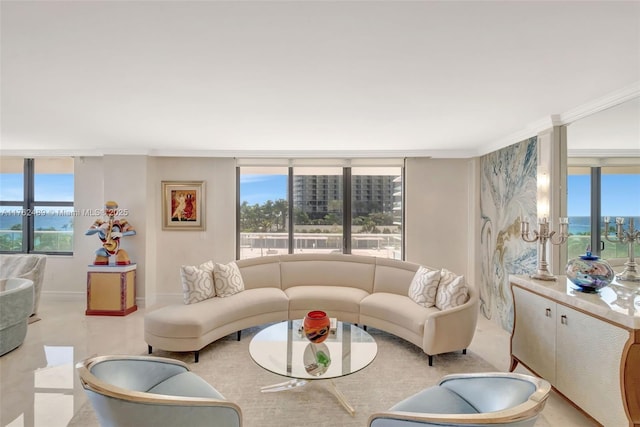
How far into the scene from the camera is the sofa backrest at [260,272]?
13.7 ft

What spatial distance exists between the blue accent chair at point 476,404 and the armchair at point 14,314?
3.79 metres

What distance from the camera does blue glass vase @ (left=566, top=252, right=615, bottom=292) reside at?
7.19 ft

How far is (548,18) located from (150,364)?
116 inches

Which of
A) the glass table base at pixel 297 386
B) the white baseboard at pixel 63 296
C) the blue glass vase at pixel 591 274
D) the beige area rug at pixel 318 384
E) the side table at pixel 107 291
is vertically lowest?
the beige area rug at pixel 318 384

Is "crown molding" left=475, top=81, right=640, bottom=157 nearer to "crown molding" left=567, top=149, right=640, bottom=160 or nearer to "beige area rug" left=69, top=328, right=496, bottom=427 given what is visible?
"crown molding" left=567, top=149, right=640, bottom=160

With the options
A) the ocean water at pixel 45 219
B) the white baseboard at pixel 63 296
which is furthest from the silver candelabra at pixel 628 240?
the ocean water at pixel 45 219

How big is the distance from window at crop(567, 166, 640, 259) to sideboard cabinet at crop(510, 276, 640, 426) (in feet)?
1.33

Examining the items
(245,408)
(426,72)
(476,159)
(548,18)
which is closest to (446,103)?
(426,72)

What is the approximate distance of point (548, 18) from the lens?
4.95 ft

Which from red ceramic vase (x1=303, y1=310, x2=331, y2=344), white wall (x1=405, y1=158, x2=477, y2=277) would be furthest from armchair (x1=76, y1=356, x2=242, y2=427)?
white wall (x1=405, y1=158, x2=477, y2=277)

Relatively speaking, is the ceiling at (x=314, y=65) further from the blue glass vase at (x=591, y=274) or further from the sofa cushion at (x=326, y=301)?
the sofa cushion at (x=326, y=301)

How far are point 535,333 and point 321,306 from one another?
2179 millimetres

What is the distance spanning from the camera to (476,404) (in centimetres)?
169

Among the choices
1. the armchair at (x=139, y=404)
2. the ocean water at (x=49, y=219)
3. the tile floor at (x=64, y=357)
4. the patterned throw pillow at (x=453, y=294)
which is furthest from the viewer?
the ocean water at (x=49, y=219)
